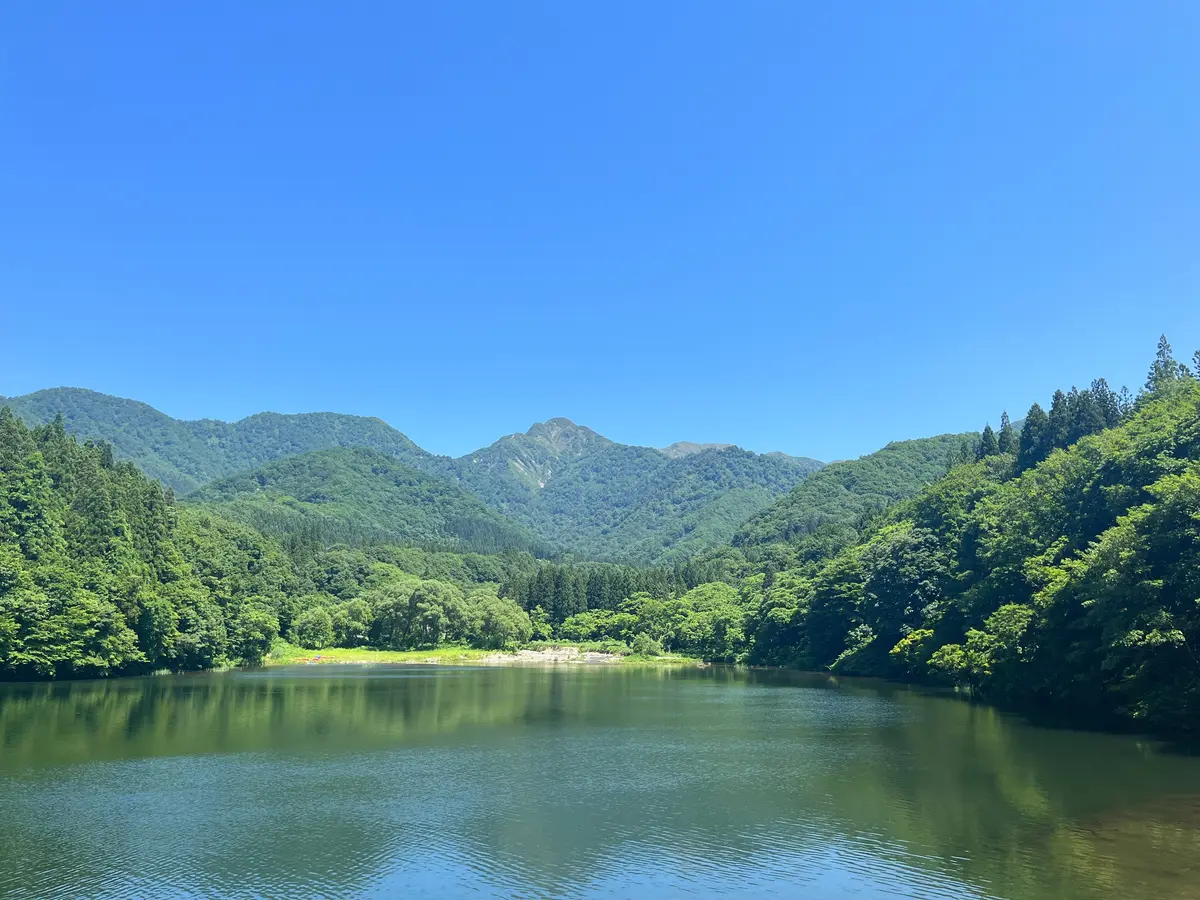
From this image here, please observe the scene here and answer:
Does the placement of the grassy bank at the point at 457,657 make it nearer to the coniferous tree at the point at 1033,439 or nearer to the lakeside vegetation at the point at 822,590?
the lakeside vegetation at the point at 822,590

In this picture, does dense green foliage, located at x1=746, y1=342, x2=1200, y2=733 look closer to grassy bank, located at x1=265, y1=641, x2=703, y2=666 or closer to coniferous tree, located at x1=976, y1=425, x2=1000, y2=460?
coniferous tree, located at x1=976, y1=425, x2=1000, y2=460

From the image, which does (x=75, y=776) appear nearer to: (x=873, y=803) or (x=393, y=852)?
(x=393, y=852)

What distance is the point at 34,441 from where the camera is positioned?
93500mm

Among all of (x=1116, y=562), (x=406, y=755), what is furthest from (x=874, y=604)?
(x=406, y=755)

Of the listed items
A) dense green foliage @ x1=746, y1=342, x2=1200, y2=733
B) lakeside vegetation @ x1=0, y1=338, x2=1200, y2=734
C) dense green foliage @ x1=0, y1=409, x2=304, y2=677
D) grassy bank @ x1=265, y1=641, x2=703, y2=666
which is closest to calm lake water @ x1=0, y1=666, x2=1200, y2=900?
dense green foliage @ x1=746, y1=342, x2=1200, y2=733

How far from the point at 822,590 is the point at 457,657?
54503 millimetres

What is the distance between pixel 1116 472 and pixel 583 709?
4041cm

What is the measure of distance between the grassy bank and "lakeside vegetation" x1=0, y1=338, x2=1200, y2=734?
249cm

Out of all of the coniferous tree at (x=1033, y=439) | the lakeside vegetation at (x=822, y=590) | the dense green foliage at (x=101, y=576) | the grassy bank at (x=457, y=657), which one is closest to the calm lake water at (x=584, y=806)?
the lakeside vegetation at (x=822, y=590)

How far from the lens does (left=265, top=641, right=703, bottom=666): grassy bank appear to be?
4616 inches

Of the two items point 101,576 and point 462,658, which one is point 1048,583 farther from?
point 462,658

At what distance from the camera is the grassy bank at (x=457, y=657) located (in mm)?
117250

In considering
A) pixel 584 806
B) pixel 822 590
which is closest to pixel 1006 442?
pixel 822 590

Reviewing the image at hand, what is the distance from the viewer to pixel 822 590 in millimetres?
100875
